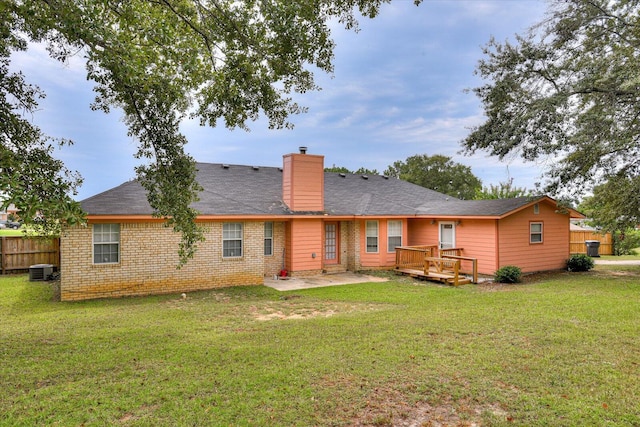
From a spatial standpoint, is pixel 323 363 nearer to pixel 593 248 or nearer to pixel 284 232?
pixel 284 232

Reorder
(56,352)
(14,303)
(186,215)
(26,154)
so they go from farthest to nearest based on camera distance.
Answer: (14,303)
(186,215)
(26,154)
(56,352)

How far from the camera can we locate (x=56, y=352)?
611 cm

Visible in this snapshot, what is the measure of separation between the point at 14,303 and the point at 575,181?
18.9 metres

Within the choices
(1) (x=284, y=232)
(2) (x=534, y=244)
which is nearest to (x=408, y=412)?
(1) (x=284, y=232)

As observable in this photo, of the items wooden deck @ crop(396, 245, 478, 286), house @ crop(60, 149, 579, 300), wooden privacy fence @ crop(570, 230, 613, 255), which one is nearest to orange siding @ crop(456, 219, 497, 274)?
house @ crop(60, 149, 579, 300)

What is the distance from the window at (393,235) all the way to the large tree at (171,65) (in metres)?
8.96

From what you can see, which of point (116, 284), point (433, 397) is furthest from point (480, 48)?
point (116, 284)

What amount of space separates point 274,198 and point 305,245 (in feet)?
7.79

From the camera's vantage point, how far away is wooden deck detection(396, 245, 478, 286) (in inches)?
520

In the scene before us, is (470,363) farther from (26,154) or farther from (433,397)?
(26,154)

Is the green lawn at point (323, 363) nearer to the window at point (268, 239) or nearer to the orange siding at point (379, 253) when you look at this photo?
the window at point (268, 239)

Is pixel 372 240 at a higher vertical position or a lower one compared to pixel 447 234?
lower

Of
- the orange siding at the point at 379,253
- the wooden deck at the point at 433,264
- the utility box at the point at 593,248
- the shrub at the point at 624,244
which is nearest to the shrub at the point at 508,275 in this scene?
the wooden deck at the point at 433,264

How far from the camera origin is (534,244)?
50.6 ft
